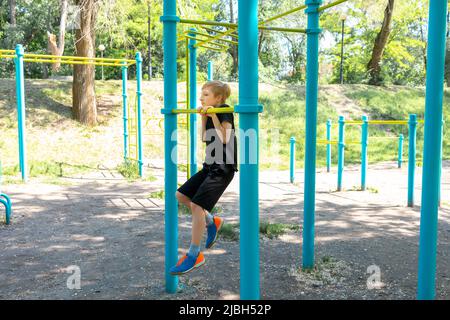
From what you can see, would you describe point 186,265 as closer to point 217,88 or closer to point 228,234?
point 217,88

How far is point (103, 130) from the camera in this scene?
485 inches

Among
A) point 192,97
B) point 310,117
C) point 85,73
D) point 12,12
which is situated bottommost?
point 310,117

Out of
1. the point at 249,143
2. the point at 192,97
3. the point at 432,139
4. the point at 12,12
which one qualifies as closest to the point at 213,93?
the point at 249,143

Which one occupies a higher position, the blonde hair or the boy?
the blonde hair

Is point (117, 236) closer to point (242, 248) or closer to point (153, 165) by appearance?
point (242, 248)

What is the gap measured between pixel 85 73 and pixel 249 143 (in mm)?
10954

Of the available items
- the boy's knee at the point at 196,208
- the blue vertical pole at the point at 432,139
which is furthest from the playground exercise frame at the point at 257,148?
the boy's knee at the point at 196,208

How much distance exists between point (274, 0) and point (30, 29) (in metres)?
13.4

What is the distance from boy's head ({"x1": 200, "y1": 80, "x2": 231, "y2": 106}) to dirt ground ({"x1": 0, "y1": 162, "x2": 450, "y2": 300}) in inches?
46.5

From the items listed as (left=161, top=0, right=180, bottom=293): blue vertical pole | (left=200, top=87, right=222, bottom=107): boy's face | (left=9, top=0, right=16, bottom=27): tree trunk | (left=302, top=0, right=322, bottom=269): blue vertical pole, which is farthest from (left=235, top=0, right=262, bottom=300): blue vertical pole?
(left=9, top=0, right=16, bottom=27): tree trunk

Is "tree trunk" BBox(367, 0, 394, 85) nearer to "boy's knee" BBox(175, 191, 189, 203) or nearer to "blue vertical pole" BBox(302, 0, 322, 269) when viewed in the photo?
"blue vertical pole" BBox(302, 0, 322, 269)

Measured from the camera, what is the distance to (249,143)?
1912mm

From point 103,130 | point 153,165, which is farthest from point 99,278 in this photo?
point 103,130

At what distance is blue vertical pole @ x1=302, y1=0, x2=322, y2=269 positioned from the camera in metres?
3.22
